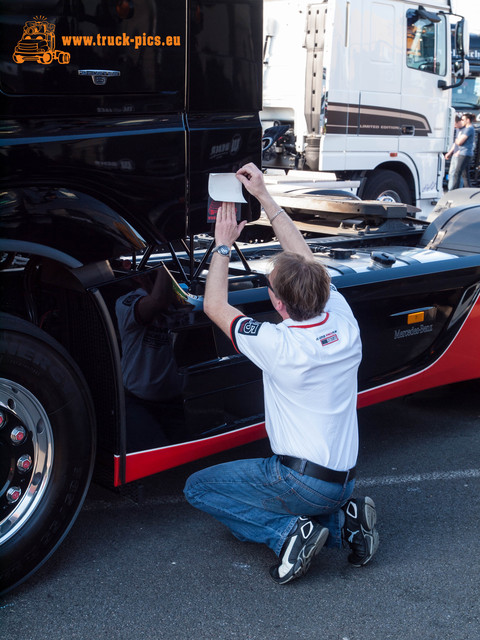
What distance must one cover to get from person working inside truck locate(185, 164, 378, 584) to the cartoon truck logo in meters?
0.87

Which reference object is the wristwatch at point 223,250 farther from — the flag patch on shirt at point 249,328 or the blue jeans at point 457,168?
the blue jeans at point 457,168

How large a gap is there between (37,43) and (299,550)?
194cm

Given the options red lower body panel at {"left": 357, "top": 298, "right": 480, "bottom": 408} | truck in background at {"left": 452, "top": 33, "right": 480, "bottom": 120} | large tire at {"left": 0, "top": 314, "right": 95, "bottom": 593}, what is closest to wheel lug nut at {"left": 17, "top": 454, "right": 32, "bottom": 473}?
large tire at {"left": 0, "top": 314, "right": 95, "bottom": 593}

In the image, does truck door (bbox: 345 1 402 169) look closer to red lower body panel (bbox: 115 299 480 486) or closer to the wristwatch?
red lower body panel (bbox: 115 299 480 486)

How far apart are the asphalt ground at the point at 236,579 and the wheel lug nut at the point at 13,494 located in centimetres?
34

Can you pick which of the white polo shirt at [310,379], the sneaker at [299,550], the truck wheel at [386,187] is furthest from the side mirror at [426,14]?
the sneaker at [299,550]

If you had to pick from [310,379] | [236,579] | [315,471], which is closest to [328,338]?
[310,379]

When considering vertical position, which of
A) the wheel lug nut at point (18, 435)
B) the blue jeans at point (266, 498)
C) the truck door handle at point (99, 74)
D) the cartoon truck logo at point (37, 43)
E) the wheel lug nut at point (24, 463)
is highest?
the cartoon truck logo at point (37, 43)

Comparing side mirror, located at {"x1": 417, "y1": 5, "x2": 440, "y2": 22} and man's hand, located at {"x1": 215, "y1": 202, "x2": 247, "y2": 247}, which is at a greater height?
side mirror, located at {"x1": 417, "y1": 5, "x2": 440, "y2": 22}

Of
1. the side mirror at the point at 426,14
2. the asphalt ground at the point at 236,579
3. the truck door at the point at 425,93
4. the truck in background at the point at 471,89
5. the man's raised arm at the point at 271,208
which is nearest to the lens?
the asphalt ground at the point at 236,579

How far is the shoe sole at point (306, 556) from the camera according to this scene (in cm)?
283

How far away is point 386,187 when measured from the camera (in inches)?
404

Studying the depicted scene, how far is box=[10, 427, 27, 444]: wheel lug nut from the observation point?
2.62 m

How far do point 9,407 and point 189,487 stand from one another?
0.83 meters
